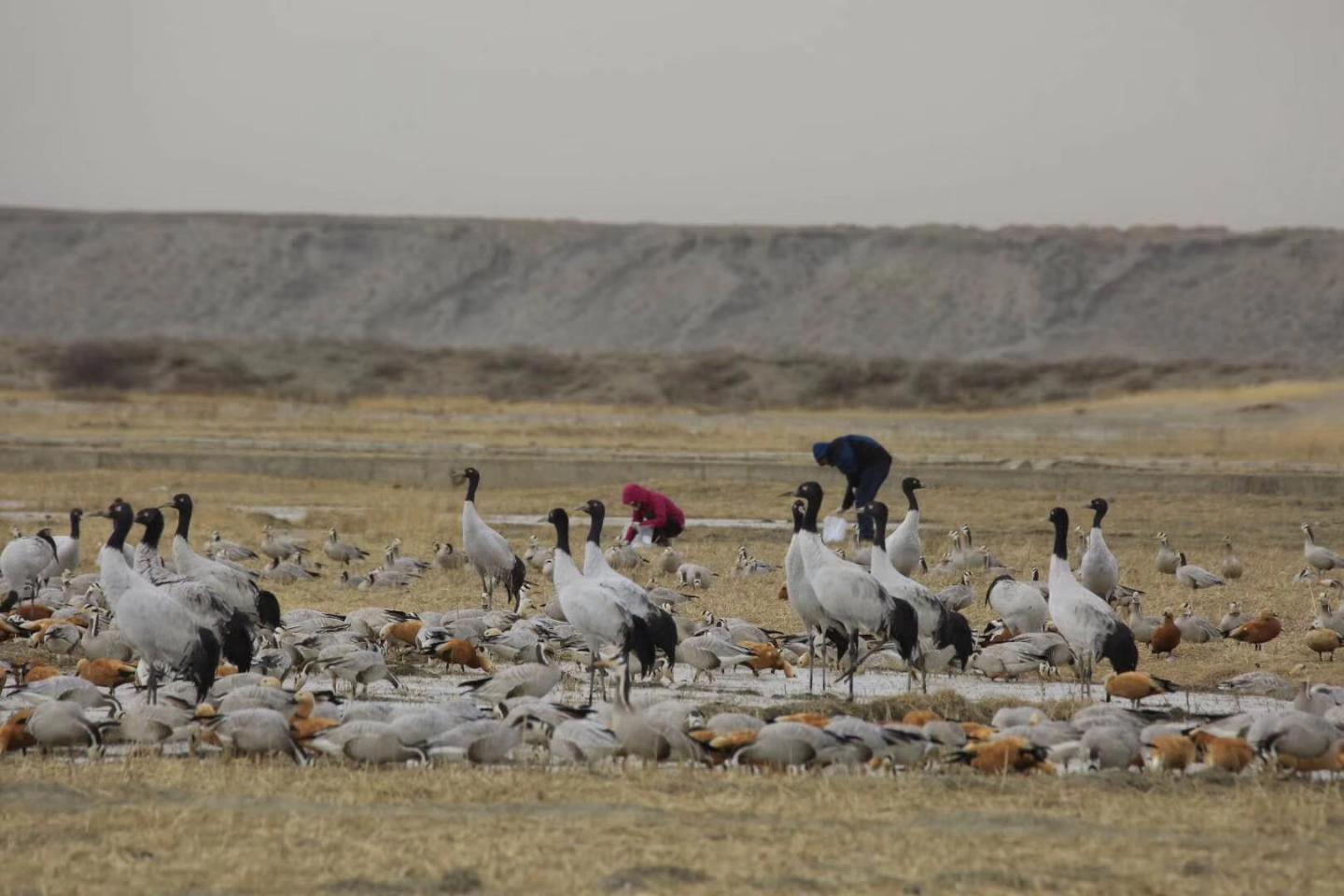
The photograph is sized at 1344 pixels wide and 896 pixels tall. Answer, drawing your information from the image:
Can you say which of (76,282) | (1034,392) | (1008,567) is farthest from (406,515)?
(76,282)

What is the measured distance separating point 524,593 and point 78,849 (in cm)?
1005

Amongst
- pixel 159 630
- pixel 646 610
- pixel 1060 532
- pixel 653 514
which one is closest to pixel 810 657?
pixel 646 610

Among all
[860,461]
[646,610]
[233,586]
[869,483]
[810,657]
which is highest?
[860,461]

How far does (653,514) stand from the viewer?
78.0ft

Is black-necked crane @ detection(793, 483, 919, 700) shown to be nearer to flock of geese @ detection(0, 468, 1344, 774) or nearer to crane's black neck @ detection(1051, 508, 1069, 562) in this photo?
flock of geese @ detection(0, 468, 1344, 774)

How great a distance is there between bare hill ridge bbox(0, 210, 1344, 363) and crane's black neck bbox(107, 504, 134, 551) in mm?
128146

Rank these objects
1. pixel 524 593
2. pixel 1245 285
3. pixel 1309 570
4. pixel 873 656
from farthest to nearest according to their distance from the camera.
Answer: pixel 1245 285, pixel 1309 570, pixel 524 593, pixel 873 656

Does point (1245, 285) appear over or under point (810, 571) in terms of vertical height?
over

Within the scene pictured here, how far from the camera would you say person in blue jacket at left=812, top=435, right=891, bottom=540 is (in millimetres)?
19609

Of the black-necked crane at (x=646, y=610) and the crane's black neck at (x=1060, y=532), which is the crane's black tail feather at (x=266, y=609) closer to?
the black-necked crane at (x=646, y=610)

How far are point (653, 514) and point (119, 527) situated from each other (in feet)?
39.6

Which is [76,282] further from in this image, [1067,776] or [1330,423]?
[1067,776]

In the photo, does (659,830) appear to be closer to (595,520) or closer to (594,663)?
(594,663)

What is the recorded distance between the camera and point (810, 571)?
1338 cm
